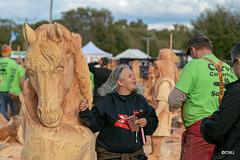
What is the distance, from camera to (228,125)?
6.65 feet

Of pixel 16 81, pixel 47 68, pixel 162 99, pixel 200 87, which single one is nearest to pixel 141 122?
pixel 200 87

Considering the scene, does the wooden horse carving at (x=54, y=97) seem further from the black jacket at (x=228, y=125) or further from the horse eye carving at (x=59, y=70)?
the black jacket at (x=228, y=125)

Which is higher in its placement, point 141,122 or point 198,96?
point 198,96

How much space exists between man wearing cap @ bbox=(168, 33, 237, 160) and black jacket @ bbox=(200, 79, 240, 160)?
91 cm

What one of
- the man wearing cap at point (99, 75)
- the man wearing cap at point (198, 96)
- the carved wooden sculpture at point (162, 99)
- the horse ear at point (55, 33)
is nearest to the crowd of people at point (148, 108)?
the man wearing cap at point (198, 96)

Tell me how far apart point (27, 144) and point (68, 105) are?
1.50ft

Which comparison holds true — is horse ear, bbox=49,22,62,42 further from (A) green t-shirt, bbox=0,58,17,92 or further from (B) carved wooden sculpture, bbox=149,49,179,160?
(A) green t-shirt, bbox=0,58,17,92

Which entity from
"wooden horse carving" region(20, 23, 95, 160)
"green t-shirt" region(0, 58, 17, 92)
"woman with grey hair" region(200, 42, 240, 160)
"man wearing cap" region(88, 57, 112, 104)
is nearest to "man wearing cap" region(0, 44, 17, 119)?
"green t-shirt" region(0, 58, 17, 92)

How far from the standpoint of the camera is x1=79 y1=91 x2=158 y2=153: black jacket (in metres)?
2.82

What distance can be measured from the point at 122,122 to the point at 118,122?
4 cm

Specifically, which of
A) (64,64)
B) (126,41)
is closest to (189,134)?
(64,64)

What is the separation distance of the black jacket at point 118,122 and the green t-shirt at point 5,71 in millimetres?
5681

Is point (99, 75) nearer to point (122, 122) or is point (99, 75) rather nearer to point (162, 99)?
point (162, 99)

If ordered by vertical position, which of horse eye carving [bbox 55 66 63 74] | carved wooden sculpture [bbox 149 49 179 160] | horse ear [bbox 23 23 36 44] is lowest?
carved wooden sculpture [bbox 149 49 179 160]
